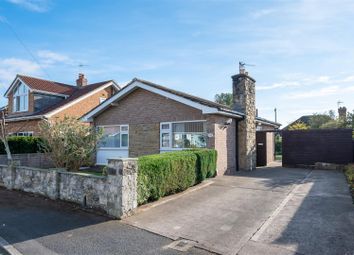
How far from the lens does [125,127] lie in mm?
17469

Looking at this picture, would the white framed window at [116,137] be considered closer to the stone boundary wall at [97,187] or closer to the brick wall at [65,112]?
the brick wall at [65,112]

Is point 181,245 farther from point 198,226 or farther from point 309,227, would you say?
point 309,227

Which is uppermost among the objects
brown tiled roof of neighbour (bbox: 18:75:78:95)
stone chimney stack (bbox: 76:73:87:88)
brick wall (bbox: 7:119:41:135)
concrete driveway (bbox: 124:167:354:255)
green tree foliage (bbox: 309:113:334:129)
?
stone chimney stack (bbox: 76:73:87:88)

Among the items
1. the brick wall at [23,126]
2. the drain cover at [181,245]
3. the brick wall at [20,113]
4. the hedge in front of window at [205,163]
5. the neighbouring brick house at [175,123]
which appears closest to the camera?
the drain cover at [181,245]

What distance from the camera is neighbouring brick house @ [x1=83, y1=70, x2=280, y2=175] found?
14.1 m

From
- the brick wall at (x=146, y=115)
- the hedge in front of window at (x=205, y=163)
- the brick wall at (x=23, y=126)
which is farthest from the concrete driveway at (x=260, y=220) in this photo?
the brick wall at (x=23, y=126)

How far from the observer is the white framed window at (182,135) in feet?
46.4

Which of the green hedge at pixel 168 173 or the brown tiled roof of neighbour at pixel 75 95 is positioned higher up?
the brown tiled roof of neighbour at pixel 75 95

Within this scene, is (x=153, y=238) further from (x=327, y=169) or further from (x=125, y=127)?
(x=327, y=169)

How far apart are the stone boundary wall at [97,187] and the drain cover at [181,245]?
6.76 feet

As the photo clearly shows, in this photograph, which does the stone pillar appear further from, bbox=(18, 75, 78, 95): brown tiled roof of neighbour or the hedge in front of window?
bbox=(18, 75, 78, 95): brown tiled roof of neighbour

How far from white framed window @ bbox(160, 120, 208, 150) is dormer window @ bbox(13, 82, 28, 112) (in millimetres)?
14910

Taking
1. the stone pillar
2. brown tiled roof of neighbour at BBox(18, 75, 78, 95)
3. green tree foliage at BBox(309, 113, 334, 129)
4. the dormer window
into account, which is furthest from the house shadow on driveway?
green tree foliage at BBox(309, 113, 334, 129)

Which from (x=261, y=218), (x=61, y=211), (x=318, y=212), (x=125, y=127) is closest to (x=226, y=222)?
(x=261, y=218)
